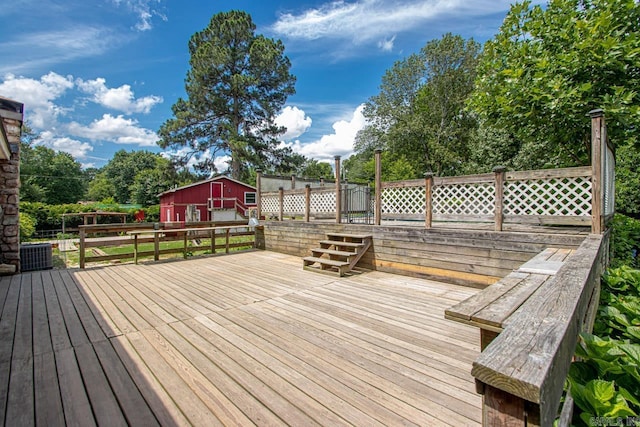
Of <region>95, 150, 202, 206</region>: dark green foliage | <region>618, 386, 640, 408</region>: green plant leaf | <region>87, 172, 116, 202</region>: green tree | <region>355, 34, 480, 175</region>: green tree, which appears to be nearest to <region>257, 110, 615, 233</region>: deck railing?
<region>618, 386, 640, 408</region>: green plant leaf

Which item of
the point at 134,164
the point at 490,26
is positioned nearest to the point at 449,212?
the point at 490,26

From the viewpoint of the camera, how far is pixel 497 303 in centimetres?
162

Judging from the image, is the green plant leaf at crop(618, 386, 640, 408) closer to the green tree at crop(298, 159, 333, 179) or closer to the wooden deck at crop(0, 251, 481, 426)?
the wooden deck at crop(0, 251, 481, 426)

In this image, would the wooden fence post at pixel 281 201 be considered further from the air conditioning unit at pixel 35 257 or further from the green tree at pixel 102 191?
the green tree at pixel 102 191

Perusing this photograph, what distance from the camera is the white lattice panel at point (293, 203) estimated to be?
737 cm

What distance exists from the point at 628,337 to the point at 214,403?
3.77 m

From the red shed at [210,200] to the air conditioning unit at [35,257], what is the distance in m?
12.0

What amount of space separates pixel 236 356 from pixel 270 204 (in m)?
6.10

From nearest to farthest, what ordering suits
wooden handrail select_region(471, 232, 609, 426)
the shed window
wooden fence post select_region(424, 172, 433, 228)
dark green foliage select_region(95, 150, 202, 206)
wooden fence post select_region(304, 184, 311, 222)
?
wooden handrail select_region(471, 232, 609, 426)
wooden fence post select_region(424, 172, 433, 228)
wooden fence post select_region(304, 184, 311, 222)
the shed window
dark green foliage select_region(95, 150, 202, 206)

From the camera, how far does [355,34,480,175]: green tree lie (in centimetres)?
1867

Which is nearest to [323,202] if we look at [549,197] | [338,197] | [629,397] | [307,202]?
[307,202]

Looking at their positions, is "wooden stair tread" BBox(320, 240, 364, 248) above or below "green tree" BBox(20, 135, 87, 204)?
below

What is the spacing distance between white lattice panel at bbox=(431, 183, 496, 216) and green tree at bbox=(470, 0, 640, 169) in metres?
2.47

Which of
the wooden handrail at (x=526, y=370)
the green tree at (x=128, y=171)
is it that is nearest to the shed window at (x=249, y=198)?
the wooden handrail at (x=526, y=370)
